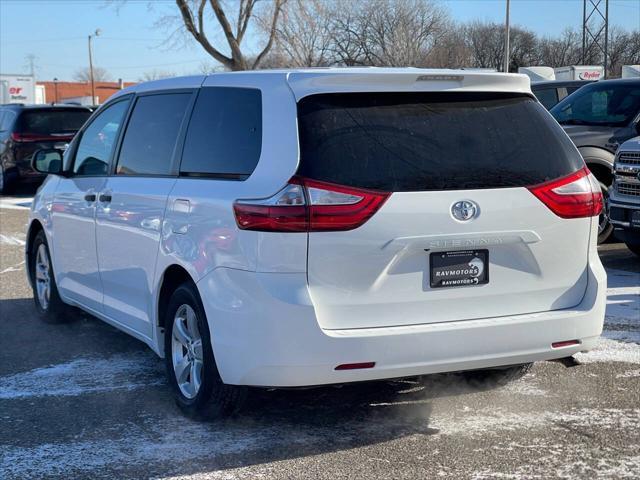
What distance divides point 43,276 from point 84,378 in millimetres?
1927

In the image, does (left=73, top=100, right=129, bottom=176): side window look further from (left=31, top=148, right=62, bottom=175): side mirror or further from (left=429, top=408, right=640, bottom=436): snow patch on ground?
(left=429, top=408, right=640, bottom=436): snow patch on ground

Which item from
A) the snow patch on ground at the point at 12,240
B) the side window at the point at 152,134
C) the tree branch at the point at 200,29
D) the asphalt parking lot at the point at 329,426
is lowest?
the asphalt parking lot at the point at 329,426

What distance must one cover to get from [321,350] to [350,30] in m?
47.7

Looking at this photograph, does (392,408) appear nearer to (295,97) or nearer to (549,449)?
(549,449)

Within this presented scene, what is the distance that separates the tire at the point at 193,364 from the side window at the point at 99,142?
60.9 inches

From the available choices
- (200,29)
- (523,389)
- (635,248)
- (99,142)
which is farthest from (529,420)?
(200,29)

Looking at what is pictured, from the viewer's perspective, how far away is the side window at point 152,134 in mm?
5316

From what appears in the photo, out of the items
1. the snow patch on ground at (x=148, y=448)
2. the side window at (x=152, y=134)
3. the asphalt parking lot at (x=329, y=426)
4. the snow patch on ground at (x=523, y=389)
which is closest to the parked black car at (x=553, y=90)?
the asphalt parking lot at (x=329, y=426)

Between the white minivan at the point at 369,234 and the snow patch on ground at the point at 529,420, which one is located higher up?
the white minivan at the point at 369,234

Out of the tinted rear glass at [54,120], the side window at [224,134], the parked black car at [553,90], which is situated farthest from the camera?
the tinted rear glass at [54,120]

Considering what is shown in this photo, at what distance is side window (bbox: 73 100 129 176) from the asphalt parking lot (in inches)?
51.8

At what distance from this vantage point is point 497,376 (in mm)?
5500

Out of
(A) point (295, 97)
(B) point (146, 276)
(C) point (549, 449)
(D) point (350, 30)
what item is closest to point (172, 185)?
(B) point (146, 276)

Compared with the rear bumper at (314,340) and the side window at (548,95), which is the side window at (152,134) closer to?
the rear bumper at (314,340)
